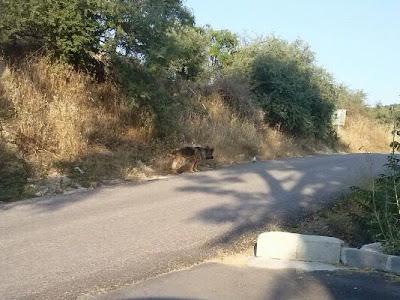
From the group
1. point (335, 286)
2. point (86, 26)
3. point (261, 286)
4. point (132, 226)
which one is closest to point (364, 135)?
point (86, 26)

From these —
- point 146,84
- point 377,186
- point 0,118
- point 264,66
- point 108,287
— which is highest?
point 264,66

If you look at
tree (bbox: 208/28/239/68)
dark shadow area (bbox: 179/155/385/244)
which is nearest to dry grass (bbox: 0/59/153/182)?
dark shadow area (bbox: 179/155/385/244)

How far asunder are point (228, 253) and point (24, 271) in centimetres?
243

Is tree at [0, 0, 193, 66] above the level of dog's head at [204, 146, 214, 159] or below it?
above

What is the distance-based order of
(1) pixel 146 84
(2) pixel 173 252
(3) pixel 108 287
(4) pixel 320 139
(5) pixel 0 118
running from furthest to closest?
(4) pixel 320 139 → (1) pixel 146 84 → (5) pixel 0 118 → (2) pixel 173 252 → (3) pixel 108 287

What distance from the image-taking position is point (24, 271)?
218 inches

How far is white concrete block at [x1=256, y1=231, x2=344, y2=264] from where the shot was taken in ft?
20.2

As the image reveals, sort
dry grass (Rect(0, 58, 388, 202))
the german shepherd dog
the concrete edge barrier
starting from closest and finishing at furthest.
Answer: the concrete edge barrier < dry grass (Rect(0, 58, 388, 202)) < the german shepherd dog

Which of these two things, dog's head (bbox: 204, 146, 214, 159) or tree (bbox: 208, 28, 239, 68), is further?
tree (bbox: 208, 28, 239, 68)

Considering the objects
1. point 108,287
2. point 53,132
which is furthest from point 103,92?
point 108,287

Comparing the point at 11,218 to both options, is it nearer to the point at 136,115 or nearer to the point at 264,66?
the point at 136,115

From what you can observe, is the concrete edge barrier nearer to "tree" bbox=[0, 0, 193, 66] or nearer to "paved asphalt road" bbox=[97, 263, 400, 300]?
"paved asphalt road" bbox=[97, 263, 400, 300]

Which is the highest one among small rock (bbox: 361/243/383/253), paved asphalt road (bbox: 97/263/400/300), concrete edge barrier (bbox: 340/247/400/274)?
small rock (bbox: 361/243/383/253)

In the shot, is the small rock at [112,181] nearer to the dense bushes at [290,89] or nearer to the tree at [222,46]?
the dense bushes at [290,89]
